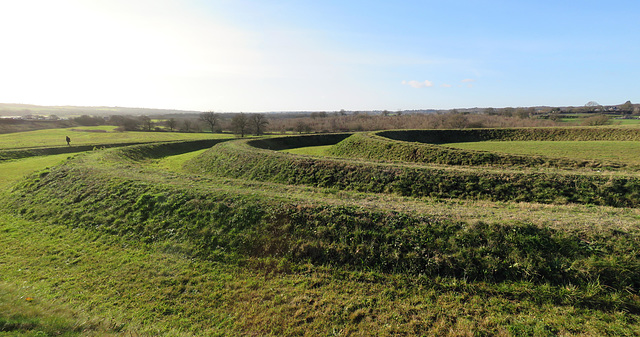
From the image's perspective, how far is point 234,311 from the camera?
8852mm

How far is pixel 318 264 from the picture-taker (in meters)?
11.3

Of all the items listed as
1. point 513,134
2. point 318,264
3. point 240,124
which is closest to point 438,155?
point 318,264

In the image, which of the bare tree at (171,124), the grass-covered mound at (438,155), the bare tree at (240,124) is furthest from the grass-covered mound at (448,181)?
the bare tree at (171,124)

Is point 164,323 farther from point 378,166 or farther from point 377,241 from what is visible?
point 378,166

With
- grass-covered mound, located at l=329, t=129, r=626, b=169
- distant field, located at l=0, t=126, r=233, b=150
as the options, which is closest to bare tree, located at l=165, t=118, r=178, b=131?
distant field, located at l=0, t=126, r=233, b=150

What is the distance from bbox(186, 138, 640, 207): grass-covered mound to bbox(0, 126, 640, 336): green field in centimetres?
19

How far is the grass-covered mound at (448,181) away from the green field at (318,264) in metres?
0.19

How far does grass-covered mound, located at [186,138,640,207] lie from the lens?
16812 mm

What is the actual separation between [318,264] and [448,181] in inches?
528

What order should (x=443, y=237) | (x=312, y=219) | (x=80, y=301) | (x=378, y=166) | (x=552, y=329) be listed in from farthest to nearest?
1. (x=378, y=166)
2. (x=312, y=219)
3. (x=443, y=237)
4. (x=80, y=301)
5. (x=552, y=329)

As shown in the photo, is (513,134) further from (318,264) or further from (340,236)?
(318,264)

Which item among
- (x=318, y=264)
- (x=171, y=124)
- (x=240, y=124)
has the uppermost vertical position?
(x=171, y=124)

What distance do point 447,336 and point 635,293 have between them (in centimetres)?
659

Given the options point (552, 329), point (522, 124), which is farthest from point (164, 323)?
point (522, 124)
